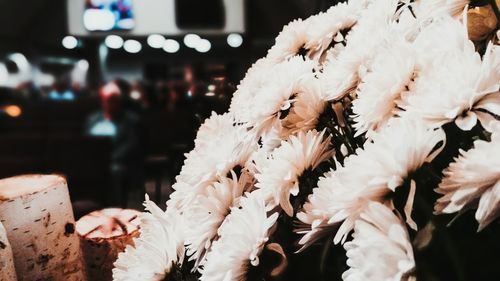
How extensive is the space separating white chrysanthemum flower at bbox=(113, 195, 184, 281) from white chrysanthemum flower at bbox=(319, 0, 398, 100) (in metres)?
0.23

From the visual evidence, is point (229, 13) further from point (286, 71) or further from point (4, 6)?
point (286, 71)

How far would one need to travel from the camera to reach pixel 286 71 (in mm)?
568

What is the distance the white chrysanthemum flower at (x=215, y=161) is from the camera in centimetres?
56

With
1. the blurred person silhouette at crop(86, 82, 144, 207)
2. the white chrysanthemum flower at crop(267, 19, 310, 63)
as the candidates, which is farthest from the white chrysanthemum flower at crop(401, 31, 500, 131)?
the blurred person silhouette at crop(86, 82, 144, 207)

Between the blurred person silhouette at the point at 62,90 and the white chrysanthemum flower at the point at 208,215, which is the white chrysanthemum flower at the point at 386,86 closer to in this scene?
the white chrysanthemum flower at the point at 208,215

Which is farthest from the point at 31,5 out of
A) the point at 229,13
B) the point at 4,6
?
the point at 229,13

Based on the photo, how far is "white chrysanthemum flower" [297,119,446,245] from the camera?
1.14ft

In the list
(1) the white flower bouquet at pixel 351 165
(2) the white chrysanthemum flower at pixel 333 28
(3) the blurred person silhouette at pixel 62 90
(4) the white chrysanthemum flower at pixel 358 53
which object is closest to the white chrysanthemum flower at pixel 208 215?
(1) the white flower bouquet at pixel 351 165

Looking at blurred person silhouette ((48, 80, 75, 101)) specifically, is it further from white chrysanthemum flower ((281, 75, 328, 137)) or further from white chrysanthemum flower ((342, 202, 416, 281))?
white chrysanthemum flower ((342, 202, 416, 281))

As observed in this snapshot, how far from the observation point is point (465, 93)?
1.16 ft

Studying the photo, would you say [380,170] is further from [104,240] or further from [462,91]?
[104,240]

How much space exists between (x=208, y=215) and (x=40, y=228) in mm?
345

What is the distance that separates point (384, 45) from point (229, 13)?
6827 millimetres

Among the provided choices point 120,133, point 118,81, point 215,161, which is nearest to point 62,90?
point 118,81
